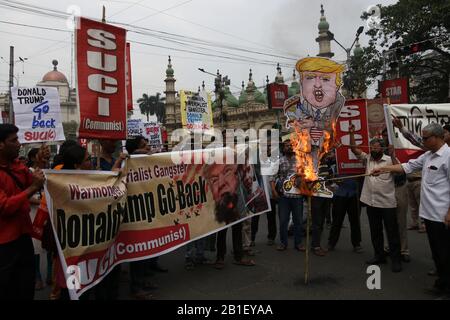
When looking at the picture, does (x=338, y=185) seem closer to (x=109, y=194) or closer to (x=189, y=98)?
(x=109, y=194)

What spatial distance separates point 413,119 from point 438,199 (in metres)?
1.93

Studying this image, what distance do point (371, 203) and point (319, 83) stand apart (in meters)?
2.09

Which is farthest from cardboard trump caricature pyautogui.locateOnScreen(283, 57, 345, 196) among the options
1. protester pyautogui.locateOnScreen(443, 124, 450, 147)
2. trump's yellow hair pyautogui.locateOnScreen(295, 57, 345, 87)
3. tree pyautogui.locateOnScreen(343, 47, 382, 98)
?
tree pyautogui.locateOnScreen(343, 47, 382, 98)

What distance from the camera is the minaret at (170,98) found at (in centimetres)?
6812

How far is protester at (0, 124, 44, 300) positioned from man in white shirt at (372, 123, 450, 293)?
13.9ft

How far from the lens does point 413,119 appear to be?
20.2 feet

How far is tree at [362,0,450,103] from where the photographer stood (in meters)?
23.9

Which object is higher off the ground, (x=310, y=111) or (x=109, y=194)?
(x=310, y=111)

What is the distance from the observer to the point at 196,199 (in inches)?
217

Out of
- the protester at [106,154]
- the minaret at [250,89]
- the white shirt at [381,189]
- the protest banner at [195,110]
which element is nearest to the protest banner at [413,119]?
the white shirt at [381,189]

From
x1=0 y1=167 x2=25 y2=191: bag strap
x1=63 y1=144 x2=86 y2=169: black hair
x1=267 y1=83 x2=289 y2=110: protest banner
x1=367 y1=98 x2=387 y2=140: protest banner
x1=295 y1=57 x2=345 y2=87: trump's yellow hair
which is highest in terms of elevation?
x1=267 y1=83 x2=289 y2=110: protest banner

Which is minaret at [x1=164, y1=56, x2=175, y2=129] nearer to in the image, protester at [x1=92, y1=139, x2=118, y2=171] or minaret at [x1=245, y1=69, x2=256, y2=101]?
minaret at [x1=245, y1=69, x2=256, y2=101]
